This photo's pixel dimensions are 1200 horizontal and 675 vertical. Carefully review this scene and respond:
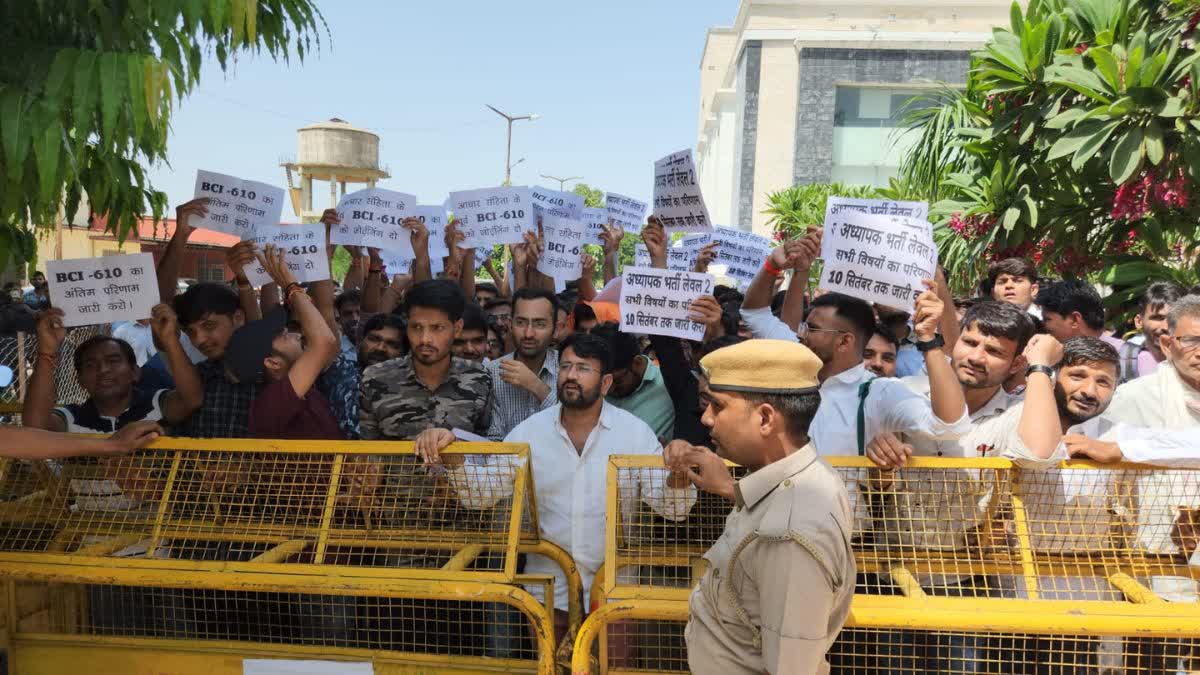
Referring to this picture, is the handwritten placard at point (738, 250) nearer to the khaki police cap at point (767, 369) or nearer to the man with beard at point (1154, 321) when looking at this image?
the man with beard at point (1154, 321)

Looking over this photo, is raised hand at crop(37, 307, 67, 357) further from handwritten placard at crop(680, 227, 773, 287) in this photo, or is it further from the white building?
the white building

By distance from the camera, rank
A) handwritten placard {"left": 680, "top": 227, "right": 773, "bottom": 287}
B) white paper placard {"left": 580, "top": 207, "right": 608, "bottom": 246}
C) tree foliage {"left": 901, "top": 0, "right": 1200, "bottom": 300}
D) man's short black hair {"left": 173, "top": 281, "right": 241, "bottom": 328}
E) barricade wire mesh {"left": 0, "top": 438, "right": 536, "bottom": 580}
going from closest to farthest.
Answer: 1. barricade wire mesh {"left": 0, "top": 438, "right": 536, "bottom": 580}
2. man's short black hair {"left": 173, "top": 281, "right": 241, "bottom": 328}
3. tree foliage {"left": 901, "top": 0, "right": 1200, "bottom": 300}
4. white paper placard {"left": 580, "top": 207, "right": 608, "bottom": 246}
5. handwritten placard {"left": 680, "top": 227, "right": 773, "bottom": 287}

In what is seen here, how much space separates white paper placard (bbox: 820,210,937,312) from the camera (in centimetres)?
387

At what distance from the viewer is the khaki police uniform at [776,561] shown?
2002mm

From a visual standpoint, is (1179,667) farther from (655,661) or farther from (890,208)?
(890,208)

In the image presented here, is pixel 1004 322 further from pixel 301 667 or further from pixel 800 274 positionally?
pixel 301 667

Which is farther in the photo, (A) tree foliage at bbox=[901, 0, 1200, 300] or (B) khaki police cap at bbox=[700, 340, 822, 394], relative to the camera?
(A) tree foliage at bbox=[901, 0, 1200, 300]

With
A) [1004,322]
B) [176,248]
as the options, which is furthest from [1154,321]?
[176,248]

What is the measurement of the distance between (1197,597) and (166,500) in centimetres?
370

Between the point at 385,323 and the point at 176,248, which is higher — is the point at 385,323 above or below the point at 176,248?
below

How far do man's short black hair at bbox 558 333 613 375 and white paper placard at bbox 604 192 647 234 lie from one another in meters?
3.74

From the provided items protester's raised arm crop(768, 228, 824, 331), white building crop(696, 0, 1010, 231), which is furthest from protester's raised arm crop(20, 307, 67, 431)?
white building crop(696, 0, 1010, 231)

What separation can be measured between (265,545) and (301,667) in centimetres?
61

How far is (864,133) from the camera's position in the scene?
40594 millimetres
